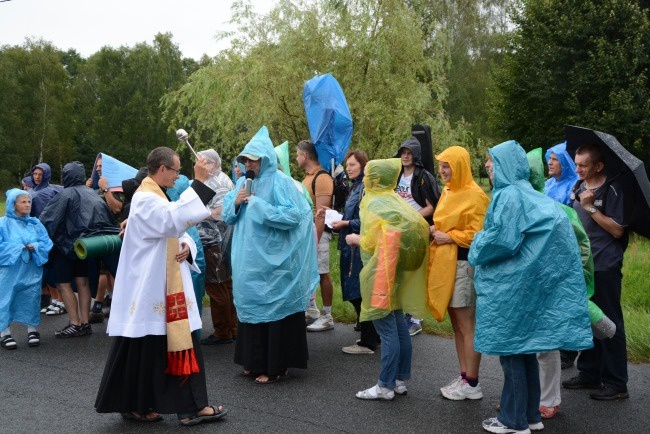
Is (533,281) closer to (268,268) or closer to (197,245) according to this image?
(268,268)

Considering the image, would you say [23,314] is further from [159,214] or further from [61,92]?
[61,92]

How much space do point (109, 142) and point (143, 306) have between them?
53517 mm

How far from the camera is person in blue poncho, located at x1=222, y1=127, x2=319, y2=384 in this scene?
5984 millimetres

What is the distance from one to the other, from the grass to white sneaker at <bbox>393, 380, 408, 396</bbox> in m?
2.02

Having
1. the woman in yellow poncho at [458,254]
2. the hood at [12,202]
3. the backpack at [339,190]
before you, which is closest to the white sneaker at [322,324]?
the backpack at [339,190]

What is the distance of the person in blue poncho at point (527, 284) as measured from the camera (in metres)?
4.44

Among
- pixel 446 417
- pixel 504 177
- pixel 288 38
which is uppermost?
pixel 288 38

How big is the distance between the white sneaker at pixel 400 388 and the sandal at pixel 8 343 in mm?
4172

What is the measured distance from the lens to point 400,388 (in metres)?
5.57

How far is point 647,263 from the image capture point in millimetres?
10672

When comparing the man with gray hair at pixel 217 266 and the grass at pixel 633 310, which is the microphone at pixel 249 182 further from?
the grass at pixel 633 310

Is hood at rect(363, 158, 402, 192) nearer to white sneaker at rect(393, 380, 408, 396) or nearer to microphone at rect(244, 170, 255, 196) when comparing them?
microphone at rect(244, 170, 255, 196)

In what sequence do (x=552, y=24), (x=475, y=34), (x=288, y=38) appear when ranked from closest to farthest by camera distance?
(x=288, y=38), (x=552, y=24), (x=475, y=34)

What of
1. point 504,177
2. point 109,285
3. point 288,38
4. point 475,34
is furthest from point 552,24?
point 504,177
